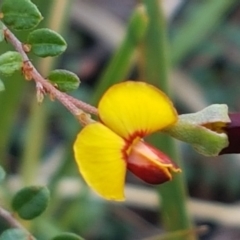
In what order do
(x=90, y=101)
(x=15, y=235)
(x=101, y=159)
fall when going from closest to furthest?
1. (x=101, y=159)
2. (x=15, y=235)
3. (x=90, y=101)

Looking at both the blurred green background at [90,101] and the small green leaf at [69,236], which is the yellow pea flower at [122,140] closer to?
the small green leaf at [69,236]

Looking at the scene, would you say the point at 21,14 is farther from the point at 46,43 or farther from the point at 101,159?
the point at 101,159

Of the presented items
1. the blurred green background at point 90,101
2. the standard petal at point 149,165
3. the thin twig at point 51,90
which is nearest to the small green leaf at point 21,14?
the thin twig at point 51,90

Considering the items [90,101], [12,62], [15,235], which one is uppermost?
[12,62]

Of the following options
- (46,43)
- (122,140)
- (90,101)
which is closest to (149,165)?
(122,140)

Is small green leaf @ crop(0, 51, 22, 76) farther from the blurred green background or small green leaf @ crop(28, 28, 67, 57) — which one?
the blurred green background

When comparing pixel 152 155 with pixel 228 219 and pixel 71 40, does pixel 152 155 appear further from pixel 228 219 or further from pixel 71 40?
pixel 71 40

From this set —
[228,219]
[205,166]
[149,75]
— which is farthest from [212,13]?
[149,75]
